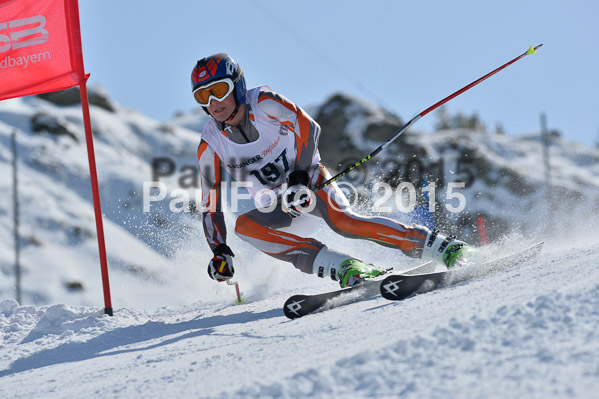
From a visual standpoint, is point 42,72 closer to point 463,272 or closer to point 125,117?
point 463,272

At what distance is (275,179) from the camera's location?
14.4 ft

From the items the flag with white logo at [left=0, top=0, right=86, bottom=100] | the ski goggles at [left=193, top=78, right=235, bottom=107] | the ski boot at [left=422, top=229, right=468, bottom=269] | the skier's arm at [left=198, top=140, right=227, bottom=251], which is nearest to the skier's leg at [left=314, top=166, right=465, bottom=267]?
the ski boot at [left=422, top=229, right=468, bottom=269]

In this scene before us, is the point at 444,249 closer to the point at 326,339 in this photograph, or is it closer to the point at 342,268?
the point at 342,268

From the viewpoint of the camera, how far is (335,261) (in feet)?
13.0

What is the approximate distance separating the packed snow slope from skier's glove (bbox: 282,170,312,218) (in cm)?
68

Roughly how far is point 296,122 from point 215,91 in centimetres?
58

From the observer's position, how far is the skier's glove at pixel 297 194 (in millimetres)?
3951

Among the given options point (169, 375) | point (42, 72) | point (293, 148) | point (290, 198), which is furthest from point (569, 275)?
point (42, 72)

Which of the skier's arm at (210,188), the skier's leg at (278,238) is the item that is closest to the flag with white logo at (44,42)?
the skier's arm at (210,188)

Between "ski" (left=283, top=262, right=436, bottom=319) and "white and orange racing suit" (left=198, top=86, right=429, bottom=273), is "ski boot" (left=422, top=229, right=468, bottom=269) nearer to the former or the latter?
"white and orange racing suit" (left=198, top=86, right=429, bottom=273)

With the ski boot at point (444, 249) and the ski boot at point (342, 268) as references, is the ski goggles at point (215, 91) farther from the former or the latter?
the ski boot at point (444, 249)

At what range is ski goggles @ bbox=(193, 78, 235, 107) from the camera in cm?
398

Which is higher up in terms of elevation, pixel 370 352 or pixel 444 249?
pixel 444 249

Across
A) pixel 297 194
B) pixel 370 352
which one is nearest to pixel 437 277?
pixel 297 194
